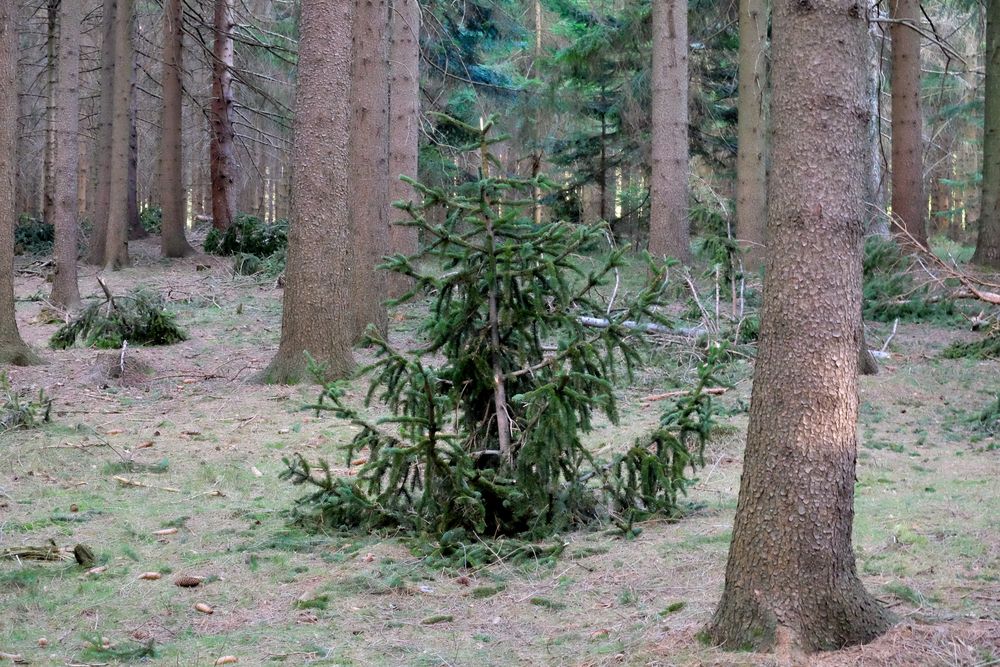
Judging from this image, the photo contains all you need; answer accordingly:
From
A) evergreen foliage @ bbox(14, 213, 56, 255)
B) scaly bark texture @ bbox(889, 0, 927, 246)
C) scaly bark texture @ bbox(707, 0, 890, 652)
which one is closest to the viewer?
scaly bark texture @ bbox(707, 0, 890, 652)

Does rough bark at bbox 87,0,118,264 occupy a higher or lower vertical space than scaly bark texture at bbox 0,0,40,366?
higher

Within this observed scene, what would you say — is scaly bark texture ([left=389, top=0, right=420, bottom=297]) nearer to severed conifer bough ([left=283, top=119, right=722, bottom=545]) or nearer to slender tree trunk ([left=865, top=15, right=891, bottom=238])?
slender tree trunk ([left=865, top=15, right=891, bottom=238])

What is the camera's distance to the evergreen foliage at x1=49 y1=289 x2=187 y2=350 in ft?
43.0

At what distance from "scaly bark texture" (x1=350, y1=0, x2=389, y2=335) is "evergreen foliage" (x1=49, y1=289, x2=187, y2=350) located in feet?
9.31

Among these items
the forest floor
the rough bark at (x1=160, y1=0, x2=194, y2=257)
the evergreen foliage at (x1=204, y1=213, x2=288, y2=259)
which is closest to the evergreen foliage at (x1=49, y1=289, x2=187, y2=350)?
the forest floor

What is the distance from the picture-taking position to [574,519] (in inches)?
243

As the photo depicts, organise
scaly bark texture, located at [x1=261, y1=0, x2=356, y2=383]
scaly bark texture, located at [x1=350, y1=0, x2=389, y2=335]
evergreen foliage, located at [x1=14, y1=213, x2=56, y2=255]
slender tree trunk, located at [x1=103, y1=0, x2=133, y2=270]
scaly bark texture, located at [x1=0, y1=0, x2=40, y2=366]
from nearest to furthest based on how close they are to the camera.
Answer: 1. scaly bark texture, located at [x1=261, y1=0, x2=356, y2=383]
2. scaly bark texture, located at [x1=0, y1=0, x2=40, y2=366]
3. scaly bark texture, located at [x1=350, y1=0, x2=389, y2=335]
4. slender tree trunk, located at [x1=103, y1=0, x2=133, y2=270]
5. evergreen foliage, located at [x1=14, y1=213, x2=56, y2=255]

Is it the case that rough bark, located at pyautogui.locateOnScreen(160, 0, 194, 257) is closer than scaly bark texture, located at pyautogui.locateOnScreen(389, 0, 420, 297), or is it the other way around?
scaly bark texture, located at pyautogui.locateOnScreen(389, 0, 420, 297)

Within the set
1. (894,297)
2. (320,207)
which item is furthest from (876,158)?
(320,207)

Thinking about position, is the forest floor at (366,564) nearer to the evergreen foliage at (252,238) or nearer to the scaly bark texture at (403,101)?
the scaly bark texture at (403,101)

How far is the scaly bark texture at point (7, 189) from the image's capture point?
10.9 metres

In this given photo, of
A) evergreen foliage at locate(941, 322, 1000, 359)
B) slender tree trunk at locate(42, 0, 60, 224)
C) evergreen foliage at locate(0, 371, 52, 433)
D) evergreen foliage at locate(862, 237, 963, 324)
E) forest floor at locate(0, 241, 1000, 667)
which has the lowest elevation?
forest floor at locate(0, 241, 1000, 667)

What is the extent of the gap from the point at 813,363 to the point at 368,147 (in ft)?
33.6

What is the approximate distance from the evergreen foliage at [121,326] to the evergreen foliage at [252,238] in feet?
26.2
